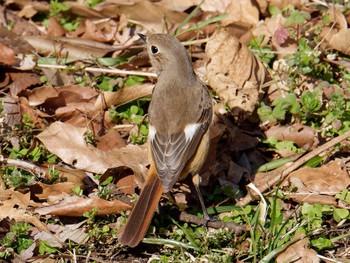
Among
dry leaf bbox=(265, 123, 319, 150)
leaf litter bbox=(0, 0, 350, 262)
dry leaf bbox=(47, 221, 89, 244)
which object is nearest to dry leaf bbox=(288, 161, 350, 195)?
leaf litter bbox=(0, 0, 350, 262)

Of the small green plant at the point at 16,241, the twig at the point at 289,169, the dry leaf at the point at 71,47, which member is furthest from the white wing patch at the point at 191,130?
the dry leaf at the point at 71,47

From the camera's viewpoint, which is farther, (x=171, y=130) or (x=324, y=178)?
(x=324, y=178)

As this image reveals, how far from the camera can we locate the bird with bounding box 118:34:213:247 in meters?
5.71

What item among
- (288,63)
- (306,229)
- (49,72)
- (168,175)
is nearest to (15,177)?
(168,175)

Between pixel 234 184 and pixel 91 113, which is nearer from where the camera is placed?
pixel 234 184

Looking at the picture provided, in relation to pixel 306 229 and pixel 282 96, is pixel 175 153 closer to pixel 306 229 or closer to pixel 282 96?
pixel 306 229

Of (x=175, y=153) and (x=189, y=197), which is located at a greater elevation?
(x=175, y=153)

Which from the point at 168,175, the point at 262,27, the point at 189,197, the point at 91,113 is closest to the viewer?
the point at 168,175

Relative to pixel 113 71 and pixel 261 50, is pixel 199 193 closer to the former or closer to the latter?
pixel 113 71

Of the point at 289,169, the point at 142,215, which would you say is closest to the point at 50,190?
the point at 142,215

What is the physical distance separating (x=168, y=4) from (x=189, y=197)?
2.95 metres

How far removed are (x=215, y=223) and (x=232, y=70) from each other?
2.06 m

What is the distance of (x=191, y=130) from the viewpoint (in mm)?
6324

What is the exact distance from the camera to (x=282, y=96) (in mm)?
7574
